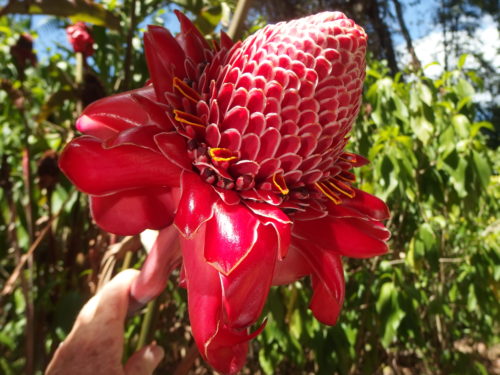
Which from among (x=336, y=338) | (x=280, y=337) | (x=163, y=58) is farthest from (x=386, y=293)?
(x=163, y=58)

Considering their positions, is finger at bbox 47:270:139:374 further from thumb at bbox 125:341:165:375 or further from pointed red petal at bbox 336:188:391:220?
pointed red petal at bbox 336:188:391:220

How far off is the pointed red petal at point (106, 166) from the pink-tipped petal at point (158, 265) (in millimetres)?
47

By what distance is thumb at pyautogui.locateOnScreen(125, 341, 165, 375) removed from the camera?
0.38 m

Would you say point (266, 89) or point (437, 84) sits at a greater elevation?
point (266, 89)

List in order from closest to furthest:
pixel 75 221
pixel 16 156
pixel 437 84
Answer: pixel 75 221, pixel 16 156, pixel 437 84

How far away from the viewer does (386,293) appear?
1.34 meters

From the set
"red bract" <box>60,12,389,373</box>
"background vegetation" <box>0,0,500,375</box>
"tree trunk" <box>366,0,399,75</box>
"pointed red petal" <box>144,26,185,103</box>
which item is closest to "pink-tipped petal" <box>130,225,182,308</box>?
"red bract" <box>60,12,389,373</box>

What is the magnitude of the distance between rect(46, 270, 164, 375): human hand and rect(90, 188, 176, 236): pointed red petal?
0.05m

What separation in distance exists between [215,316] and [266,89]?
15 centimetres

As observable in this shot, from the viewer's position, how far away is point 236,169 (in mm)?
316

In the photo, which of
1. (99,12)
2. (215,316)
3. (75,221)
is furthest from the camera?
(75,221)

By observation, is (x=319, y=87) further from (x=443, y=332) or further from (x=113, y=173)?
(x=443, y=332)

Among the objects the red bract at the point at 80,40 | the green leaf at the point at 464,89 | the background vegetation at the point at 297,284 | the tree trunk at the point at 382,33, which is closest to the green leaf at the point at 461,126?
the background vegetation at the point at 297,284

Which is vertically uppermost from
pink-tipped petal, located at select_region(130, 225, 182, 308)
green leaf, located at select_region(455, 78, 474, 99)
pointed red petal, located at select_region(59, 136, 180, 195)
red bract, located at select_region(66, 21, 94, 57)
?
pointed red petal, located at select_region(59, 136, 180, 195)
